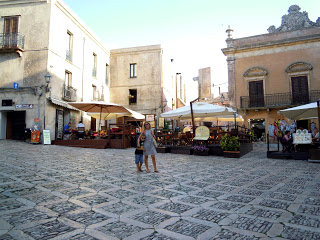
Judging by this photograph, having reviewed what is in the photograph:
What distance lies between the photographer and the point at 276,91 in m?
19.5

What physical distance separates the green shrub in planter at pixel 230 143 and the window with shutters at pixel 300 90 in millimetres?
12476

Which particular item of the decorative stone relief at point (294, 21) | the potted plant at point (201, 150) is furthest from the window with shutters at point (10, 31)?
the decorative stone relief at point (294, 21)

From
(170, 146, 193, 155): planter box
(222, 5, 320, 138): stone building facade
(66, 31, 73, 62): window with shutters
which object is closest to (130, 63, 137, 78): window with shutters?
(66, 31, 73, 62): window with shutters

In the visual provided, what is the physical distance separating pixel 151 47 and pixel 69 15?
26.1 ft

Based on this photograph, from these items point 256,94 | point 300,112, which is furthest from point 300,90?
point 300,112

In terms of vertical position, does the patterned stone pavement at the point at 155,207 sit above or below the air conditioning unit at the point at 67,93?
below

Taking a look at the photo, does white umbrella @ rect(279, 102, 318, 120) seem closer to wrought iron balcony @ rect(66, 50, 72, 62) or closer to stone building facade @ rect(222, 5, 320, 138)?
stone building facade @ rect(222, 5, 320, 138)

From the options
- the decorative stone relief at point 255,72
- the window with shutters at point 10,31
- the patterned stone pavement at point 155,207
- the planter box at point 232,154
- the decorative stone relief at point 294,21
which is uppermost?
the decorative stone relief at point 294,21

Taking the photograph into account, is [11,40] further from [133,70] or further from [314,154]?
[314,154]

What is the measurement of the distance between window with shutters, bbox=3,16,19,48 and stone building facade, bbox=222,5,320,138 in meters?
16.9

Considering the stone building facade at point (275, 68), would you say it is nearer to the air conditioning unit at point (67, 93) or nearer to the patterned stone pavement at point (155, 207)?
the air conditioning unit at point (67, 93)

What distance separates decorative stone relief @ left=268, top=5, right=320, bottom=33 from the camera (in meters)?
20.1

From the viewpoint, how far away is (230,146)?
30.5 ft

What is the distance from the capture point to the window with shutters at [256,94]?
64.9ft
